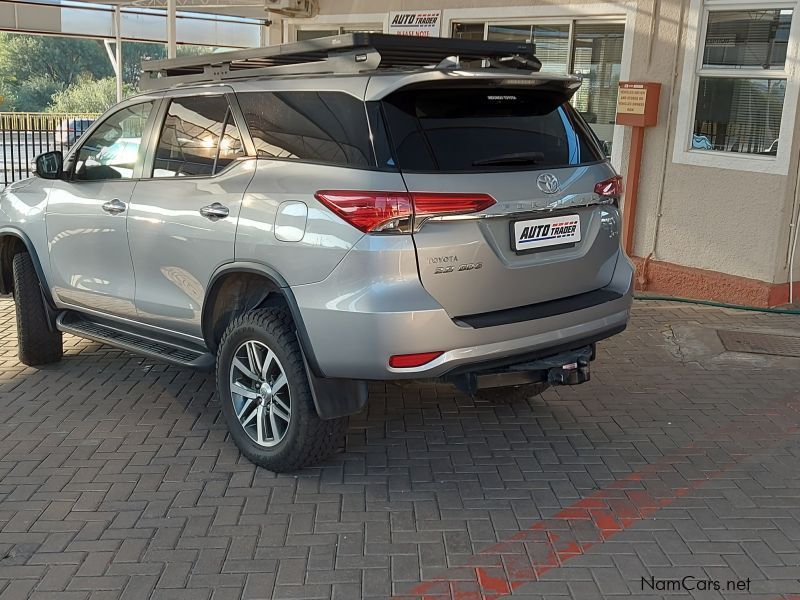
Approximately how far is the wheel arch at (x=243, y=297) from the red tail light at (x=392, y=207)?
0.51 m

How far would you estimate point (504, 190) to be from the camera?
3.83 meters

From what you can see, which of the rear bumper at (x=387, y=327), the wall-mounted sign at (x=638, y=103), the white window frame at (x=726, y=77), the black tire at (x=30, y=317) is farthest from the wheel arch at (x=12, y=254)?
the white window frame at (x=726, y=77)

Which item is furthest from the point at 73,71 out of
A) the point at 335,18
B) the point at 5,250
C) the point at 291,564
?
the point at 291,564

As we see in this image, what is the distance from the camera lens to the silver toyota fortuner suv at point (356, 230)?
3.68 m

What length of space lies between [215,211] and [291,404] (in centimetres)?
106

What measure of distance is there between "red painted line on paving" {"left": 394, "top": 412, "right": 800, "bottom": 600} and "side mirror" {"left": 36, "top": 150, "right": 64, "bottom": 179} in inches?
147

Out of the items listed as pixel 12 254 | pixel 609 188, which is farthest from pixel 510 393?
pixel 12 254

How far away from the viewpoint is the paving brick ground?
3367 millimetres

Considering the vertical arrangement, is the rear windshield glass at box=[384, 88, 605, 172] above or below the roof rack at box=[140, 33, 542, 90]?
below

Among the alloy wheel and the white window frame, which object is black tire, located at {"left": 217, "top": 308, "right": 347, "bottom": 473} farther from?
the white window frame

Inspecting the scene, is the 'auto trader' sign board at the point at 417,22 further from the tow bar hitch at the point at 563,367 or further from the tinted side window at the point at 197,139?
the tow bar hitch at the point at 563,367

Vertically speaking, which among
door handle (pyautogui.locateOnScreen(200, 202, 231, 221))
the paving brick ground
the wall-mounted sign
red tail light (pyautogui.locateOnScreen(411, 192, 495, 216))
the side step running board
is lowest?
the paving brick ground

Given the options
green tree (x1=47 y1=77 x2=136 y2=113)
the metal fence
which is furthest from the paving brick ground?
green tree (x1=47 y1=77 x2=136 y2=113)

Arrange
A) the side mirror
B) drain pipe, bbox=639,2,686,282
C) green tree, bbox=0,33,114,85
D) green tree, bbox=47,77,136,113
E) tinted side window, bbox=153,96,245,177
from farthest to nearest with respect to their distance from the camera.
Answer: green tree, bbox=0,33,114,85 < green tree, bbox=47,77,136,113 < drain pipe, bbox=639,2,686,282 < the side mirror < tinted side window, bbox=153,96,245,177
